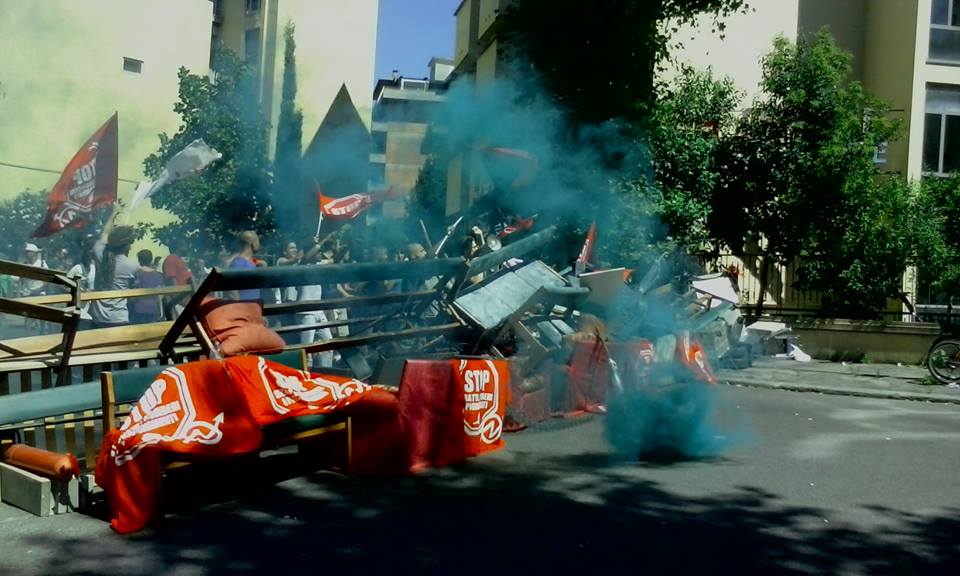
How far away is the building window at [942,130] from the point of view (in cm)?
2145

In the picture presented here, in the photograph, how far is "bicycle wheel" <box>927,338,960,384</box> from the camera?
44.0 ft

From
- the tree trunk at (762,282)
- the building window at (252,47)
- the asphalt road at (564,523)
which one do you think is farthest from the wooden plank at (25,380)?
the tree trunk at (762,282)

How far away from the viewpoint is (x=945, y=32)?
21609mm

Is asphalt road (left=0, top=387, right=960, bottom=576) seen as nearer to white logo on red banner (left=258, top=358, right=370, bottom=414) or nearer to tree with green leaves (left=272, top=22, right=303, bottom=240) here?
white logo on red banner (left=258, top=358, right=370, bottom=414)

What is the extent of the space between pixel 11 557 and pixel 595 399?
5660 millimetres

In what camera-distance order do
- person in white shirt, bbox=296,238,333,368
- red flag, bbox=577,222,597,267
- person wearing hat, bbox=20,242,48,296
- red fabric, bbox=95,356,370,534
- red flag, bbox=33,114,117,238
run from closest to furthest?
red fabric, bbox=95,356,370,534
person in white shirt, bbox=296,238,333,368
red flag, bbox=33,114,117,238
red flag, bbox=577,222,597,267
person wearing hat, bbox=20,242,48,296

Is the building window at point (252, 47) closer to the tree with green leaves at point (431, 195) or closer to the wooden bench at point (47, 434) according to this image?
the tree with green leaves at point (431, 195)

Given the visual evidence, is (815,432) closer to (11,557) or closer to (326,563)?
(326,563)

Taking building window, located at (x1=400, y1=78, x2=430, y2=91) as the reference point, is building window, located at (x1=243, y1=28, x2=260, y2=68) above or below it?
above

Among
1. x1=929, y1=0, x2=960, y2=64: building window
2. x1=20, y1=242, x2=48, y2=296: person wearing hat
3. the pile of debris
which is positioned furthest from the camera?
x1=929, y1=0, x2=960, y2=64: building window

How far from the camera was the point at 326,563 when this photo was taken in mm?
4473

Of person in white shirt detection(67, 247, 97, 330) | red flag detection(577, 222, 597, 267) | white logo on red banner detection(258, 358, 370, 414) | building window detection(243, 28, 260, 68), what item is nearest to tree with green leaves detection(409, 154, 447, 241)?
red flag detection(577, 222, 597, 267)

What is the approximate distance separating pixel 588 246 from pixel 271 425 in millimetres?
6197

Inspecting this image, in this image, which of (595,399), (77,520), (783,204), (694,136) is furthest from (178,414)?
(783,204)
